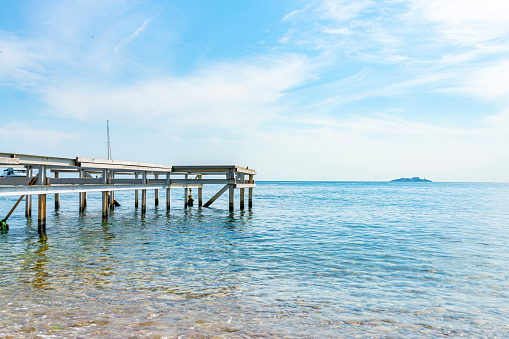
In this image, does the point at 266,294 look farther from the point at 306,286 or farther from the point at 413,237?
the point at 413,237

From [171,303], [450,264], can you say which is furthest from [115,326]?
[450,264]

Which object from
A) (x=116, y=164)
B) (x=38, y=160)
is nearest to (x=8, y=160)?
(x=38, y=160)

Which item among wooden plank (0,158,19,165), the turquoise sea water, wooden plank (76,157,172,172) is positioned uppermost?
wooden plank (76,157,172,172)

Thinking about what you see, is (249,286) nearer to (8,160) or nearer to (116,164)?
(8,160)

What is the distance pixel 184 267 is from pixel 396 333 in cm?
613

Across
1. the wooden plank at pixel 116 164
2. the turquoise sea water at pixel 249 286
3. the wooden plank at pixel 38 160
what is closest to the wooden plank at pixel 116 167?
the wooden plank at pixel 116 164

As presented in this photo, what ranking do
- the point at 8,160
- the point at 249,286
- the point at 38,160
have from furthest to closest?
the point at 38,160 < the point at 8,160 < the point at 249,286

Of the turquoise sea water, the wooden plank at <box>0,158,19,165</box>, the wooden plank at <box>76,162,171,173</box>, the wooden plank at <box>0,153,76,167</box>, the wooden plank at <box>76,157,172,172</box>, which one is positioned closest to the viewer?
the turquoise sea water

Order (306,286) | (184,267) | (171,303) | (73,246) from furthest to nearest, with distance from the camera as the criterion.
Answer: (73,246)
(184,267)
(306,286)
(171,303)

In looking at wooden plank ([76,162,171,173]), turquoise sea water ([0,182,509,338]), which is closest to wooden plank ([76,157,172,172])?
wooden plank ([76,162,171,173])

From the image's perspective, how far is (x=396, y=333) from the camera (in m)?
6.12

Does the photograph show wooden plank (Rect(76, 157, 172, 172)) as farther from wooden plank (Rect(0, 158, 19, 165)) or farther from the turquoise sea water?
wooden plank (Rect(0, 158, 19, 165))

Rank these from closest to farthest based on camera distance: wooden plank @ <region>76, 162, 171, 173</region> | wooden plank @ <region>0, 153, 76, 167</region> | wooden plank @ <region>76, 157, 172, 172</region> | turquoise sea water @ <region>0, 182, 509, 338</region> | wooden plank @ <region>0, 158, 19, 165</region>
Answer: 1. turquoise sea water @ <region>0, 182, 509, 338</region>
2. wooden plank @ <region>0, 158, 19, 165</region>
3. wooden plank @ <region>0, 153, 76, 167</region>
4. wooden plank @ <region>76, 157, 172, 172</region>
5. wooden plank @ <region>76, 162, 171, 173</region>

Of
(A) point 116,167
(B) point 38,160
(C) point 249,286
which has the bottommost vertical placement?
(C) point 249,286
